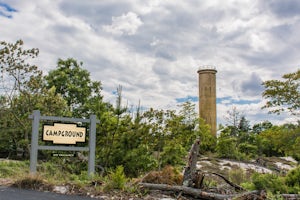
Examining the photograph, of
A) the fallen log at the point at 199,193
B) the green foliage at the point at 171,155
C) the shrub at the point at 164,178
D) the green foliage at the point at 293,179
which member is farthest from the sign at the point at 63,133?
the green foliage at the point at 293,179

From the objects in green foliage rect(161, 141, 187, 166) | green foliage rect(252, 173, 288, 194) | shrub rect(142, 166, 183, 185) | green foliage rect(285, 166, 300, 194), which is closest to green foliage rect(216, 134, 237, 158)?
green foliage rect(161, 141, 187, 166)

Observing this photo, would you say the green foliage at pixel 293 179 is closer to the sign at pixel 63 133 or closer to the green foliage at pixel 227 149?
the sign at pixel 63 133

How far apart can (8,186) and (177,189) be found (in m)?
3.12

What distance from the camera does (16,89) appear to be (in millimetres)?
13602

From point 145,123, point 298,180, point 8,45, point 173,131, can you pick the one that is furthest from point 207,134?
point 298,180

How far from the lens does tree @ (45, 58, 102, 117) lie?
21691mm

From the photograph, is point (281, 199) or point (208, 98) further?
point (208, 98)

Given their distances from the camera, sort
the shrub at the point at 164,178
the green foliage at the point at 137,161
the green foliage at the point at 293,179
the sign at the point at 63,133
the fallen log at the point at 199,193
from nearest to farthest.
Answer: the fallen log at the point at 199,193, the shrub at the point at 164,178, the green foliage at the point at 293,179, the sign at the point at 63,133, the green foliage at the point at 137,161

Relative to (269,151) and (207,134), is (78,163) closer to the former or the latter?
(207,134)

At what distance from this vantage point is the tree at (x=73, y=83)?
21.7m

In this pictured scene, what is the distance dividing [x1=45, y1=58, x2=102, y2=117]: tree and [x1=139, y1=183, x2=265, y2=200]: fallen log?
15.9 meters

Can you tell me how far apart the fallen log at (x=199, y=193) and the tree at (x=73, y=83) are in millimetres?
15926

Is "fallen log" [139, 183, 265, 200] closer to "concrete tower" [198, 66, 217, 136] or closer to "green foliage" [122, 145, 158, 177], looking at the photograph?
"green foliage" [122, 145, 158, 177]

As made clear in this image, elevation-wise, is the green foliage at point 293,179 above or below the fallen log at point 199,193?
above
